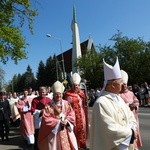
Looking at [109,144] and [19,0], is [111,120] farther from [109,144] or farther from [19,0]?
[19,0]

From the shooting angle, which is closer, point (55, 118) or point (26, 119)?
point (55, 118)

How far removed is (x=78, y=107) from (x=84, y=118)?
384 millimetres

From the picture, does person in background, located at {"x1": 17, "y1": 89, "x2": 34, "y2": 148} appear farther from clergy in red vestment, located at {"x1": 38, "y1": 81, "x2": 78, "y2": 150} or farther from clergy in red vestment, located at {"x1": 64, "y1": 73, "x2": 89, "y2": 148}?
clergy in red vestment, located at {"x1": 38, "y1": 81, "x2": 78, "y2": 150}

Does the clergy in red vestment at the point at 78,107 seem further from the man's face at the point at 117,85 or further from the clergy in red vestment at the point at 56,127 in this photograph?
the man's face at the point at 117,85

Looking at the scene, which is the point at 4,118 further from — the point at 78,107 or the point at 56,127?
the point at 56,127

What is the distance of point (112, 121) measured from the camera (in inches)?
233

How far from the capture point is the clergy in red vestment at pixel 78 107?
11203mm

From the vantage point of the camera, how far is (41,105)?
11.0 m

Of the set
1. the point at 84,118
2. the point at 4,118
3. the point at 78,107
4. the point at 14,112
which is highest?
the point at 14,112

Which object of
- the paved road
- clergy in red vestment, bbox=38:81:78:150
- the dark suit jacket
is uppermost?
the dark suit jacket

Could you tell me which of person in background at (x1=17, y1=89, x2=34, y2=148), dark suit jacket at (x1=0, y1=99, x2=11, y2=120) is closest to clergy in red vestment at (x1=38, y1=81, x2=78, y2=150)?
person in background at (x1=17, y1=89, x2=34, y2=148)

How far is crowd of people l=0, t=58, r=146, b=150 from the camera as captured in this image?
5.95m

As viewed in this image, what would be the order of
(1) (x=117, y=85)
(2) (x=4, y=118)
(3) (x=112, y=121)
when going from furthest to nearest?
(2) (x=4, y=118), (1) (x=117, y=85), (3) (x=112, y=121)

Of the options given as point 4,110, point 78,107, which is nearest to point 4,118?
point 4,110
